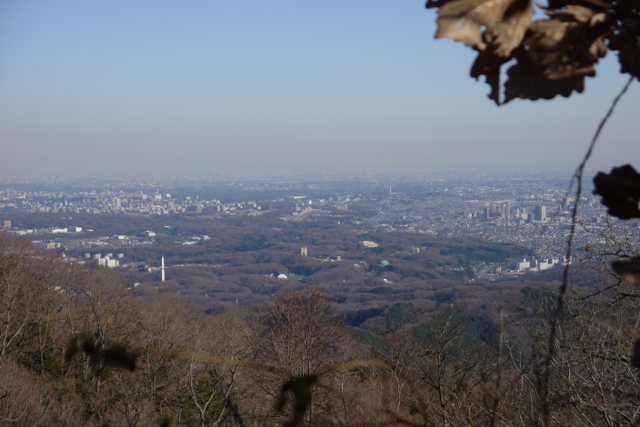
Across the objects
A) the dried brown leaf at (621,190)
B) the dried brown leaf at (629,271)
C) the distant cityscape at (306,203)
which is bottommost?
the distant cityscape at (306,203)

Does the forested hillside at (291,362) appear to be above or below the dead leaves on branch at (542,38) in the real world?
below

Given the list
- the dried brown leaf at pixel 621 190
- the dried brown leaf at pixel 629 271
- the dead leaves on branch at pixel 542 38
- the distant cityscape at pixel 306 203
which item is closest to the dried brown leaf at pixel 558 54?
the dead leaves on branch at pixel 542 38

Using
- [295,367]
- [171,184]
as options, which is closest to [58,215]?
[171,184]

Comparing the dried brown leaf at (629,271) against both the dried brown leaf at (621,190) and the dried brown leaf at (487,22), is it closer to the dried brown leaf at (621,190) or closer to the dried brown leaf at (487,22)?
the dried brown leaf at (621,190)

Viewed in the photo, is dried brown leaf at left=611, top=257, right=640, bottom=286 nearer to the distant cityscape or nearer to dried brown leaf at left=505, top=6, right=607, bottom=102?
dried brown leaf at left=505, top=6, right=607, bottom=102

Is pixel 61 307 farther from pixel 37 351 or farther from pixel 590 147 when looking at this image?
pixel 590 147

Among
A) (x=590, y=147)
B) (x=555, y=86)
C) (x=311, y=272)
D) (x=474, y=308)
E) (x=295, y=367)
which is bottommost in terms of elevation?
(x=311, y=272)

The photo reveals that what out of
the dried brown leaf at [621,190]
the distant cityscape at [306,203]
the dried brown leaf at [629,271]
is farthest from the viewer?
the distant cityscape at [306,203]

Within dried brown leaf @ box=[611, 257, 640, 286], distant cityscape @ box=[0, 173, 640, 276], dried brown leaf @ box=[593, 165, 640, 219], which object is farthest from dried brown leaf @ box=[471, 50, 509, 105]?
distant cityscape @ box=[0, 173, 640, 276]
